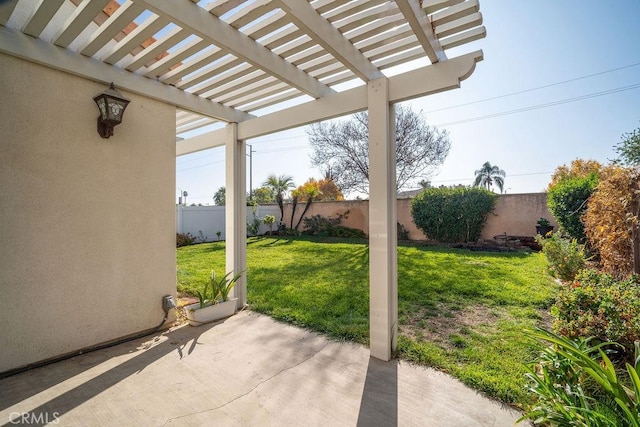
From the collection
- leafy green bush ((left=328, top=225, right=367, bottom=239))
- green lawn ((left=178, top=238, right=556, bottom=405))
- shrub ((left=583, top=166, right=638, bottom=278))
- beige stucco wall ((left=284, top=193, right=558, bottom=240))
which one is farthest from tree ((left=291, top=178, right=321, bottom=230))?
shrub ((left=583, top=166, right=638, bottom=278))

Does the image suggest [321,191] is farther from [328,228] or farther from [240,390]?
[240,390]

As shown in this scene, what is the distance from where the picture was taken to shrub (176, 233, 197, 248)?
1210 cm

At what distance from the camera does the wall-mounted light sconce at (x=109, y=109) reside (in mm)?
3088

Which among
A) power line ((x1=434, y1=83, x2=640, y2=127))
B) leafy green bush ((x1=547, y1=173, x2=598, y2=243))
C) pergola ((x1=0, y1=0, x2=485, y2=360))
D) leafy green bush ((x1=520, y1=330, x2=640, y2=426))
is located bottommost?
leafy green bush ((x1=520, y1=330, x2=640, y2=426))

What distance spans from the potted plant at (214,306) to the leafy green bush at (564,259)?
19.1 ft

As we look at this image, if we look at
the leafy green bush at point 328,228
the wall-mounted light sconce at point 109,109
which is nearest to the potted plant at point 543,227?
the leafy green bush at point 328,228

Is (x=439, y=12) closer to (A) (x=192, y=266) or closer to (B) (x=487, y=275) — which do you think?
(B) (x=487, y=275)

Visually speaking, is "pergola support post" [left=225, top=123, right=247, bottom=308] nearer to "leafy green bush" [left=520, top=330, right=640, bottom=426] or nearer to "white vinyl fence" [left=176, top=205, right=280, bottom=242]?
"leafy green bush" [left=520, top=330, right=640, bottom=426]

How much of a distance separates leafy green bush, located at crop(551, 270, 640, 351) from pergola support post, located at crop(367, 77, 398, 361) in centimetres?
160

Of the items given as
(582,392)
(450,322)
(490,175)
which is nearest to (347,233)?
(450,322)

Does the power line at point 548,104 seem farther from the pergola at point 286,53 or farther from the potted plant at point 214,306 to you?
the potted plant at point 214,306

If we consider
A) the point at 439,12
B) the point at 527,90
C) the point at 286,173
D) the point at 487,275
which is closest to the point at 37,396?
the point at 439,12

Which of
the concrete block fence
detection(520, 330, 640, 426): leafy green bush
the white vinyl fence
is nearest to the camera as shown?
detection(520, 330, 640, 426): leafy green bush

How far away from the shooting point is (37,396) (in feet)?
7.67
